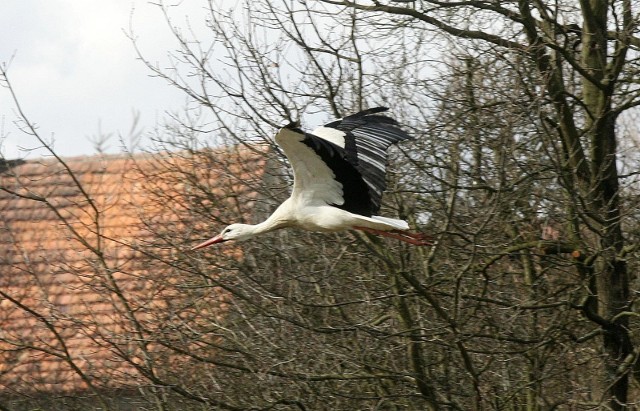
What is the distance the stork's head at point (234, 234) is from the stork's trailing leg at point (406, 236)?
0.82m

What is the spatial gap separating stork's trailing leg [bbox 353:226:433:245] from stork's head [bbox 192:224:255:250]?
0.82 m

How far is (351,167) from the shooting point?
26.2ft

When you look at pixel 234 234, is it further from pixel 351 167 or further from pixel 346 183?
pixel 351 167

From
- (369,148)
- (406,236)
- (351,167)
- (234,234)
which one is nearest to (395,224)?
(406,236)

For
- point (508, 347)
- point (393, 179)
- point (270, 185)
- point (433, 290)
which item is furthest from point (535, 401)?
point (270, 185)

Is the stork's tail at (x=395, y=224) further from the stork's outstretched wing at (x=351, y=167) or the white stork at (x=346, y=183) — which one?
the stork's outstretched wing at (x=351, y=167)

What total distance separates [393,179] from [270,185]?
3.65 ft

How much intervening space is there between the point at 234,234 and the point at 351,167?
104 centimetres

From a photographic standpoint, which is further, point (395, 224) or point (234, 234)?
point (234, 234)

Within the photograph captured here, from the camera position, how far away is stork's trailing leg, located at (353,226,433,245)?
7773mm

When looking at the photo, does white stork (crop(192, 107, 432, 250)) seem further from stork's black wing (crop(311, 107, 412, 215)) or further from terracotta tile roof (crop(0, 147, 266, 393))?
terracotta tile roof (crop(0, 147, 266, 393))

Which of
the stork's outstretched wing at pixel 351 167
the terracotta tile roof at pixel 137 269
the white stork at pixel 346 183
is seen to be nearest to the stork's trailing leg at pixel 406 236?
the white stork at pixel 346 183

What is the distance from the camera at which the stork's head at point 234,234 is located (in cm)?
848

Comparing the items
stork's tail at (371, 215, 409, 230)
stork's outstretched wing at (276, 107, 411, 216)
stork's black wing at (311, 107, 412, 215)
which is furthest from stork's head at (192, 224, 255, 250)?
stork's tail at (371, 215, 409, 230)
